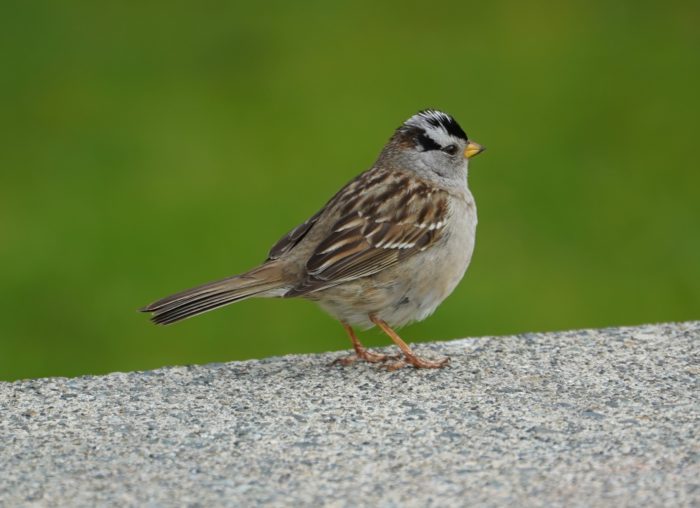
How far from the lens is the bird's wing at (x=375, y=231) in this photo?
241 inches

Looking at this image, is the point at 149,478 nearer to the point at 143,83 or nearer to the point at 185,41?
the point at 143,83

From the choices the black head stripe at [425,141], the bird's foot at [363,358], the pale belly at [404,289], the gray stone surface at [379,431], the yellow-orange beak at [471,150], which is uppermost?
the black head stripe at [425,141]

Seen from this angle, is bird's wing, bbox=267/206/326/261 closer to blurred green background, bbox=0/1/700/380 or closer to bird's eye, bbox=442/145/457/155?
bird's eye, bbox=442/145/457/155

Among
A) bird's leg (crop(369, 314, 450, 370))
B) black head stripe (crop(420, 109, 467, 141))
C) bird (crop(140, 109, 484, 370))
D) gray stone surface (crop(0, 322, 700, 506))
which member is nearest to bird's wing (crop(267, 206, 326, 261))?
bird (crop(140, 109, 484, 370))

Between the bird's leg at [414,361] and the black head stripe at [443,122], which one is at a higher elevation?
the black head stripe at [443,122]

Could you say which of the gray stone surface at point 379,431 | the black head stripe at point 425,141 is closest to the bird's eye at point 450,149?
the black head stripe at point 425,141

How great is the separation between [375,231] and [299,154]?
5.97m

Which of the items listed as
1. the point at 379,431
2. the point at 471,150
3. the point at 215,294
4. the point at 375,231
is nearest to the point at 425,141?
the point at 471,150

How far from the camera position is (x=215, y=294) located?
19.5ft

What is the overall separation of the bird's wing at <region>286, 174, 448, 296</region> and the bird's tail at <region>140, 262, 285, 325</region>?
0.14 meters

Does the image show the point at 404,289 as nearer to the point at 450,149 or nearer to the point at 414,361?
the point at 414,361

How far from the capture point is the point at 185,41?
1431 centimetres

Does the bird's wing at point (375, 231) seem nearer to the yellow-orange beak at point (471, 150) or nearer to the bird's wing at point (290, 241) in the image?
the bird's wing at point (290, 241)

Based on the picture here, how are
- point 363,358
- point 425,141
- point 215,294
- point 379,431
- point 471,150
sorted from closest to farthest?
point 379,431 < point 215,294 < point 363,358 < point 425,141 < point 471,150
